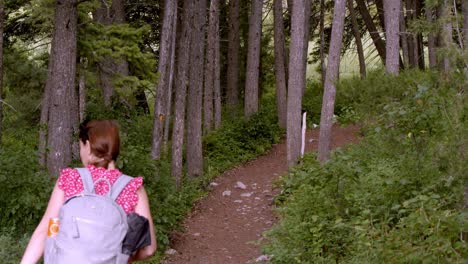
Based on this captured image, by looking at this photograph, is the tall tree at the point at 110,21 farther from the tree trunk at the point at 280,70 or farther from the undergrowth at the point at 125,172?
the tree trunk at the point at 280,70

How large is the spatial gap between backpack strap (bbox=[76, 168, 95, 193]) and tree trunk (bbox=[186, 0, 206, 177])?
13883 millimetres

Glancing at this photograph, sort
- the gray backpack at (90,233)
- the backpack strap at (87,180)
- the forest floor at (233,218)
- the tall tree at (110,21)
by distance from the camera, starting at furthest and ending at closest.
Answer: the tall tree at (110,21) → the forest floor at (233,218) → the backpack strap at (87,180) → the gray backpack at (90,233)

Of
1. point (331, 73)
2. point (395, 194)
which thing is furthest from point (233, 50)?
point (395, 194)

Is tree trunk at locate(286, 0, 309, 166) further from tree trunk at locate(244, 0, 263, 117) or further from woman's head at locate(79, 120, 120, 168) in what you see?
woman's head at locate(79, 120, 120, 168)

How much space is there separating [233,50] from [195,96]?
361 inches

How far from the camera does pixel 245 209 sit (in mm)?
15688

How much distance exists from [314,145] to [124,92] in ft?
31.2

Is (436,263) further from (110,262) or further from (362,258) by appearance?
(110,262)

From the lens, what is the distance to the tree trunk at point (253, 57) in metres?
23.2

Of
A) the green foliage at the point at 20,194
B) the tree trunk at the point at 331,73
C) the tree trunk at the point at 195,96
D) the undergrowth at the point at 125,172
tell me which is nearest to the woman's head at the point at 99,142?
the undergrowth at the point at 125,172

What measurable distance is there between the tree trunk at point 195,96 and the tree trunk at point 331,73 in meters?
3.61

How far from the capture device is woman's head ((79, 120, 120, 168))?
3.66 metres

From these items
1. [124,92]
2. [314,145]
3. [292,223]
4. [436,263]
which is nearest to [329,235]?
[292,223]

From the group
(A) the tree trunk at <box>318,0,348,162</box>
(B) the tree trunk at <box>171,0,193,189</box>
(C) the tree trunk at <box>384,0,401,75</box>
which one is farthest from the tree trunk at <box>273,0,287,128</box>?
(A) the tree trunk at <box>318,0,348,162</box>
